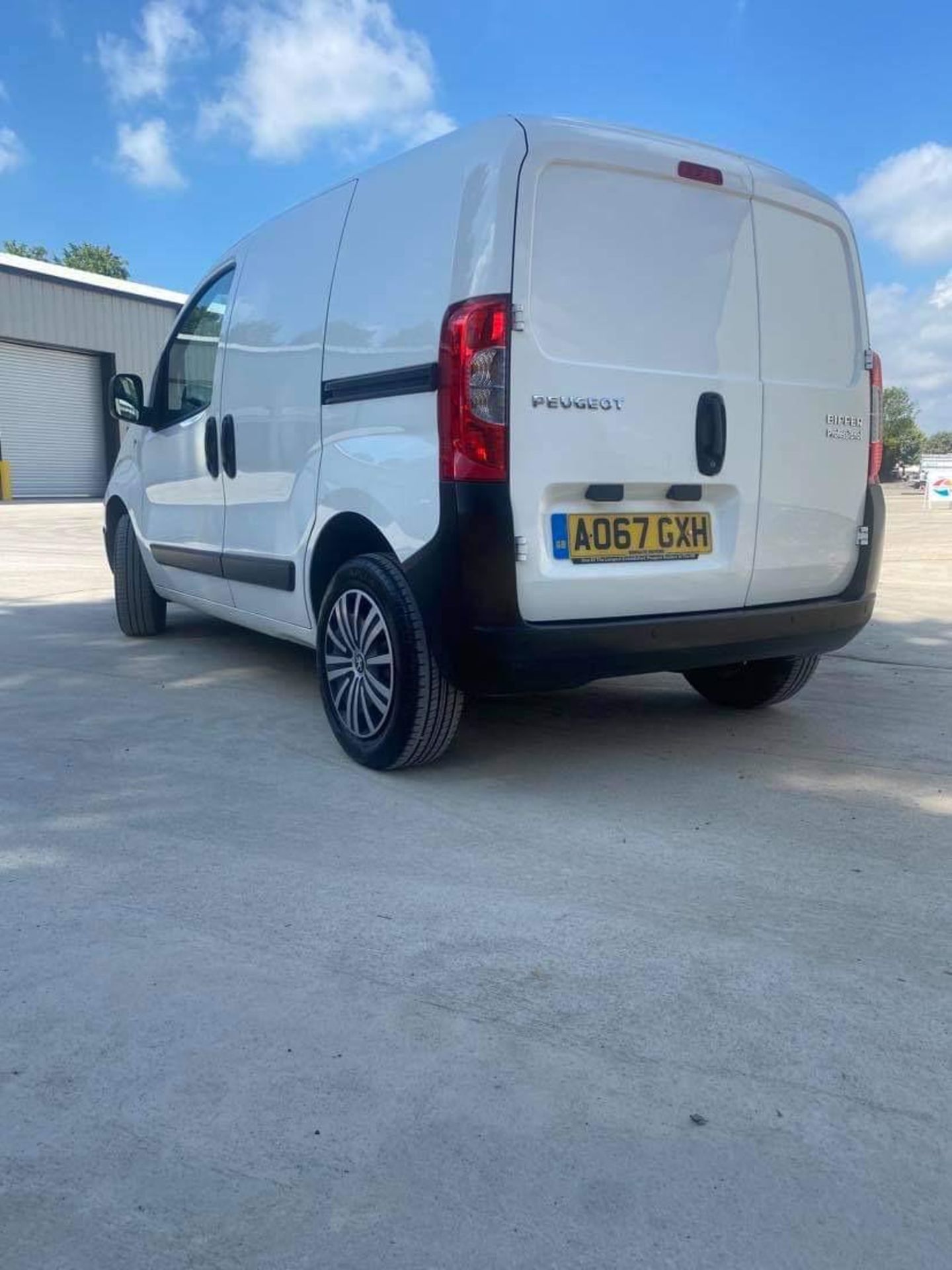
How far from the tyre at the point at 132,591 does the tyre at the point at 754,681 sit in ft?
10.7

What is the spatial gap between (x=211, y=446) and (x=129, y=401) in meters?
1.05

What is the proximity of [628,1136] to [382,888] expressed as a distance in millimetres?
1086

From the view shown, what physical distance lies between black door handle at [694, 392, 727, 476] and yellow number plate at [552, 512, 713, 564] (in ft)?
0.54

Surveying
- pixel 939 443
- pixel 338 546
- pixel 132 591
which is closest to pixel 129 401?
pixel 132 591

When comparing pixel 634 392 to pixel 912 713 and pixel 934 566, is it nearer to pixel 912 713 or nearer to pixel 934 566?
pixel 912 713

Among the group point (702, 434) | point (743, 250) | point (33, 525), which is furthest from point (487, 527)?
point (33, 525)

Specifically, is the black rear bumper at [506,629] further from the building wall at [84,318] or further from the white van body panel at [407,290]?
the building wall at [84,318]

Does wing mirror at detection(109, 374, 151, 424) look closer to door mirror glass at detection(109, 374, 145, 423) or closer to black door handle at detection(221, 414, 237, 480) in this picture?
door mirror glass at detection(109, 374, 145, 423)

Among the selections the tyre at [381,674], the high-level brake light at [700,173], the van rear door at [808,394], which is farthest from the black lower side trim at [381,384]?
the van rear door at [808,394]

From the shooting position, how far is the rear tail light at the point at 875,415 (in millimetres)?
3863

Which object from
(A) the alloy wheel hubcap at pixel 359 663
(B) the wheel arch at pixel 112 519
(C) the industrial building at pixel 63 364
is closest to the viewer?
(A) the alloy wheel hubcap at pixel 359 663

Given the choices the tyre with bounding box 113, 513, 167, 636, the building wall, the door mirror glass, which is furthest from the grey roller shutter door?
the door mirror glass

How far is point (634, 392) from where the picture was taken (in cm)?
323

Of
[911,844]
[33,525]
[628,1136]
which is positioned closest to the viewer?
[628,1136]
